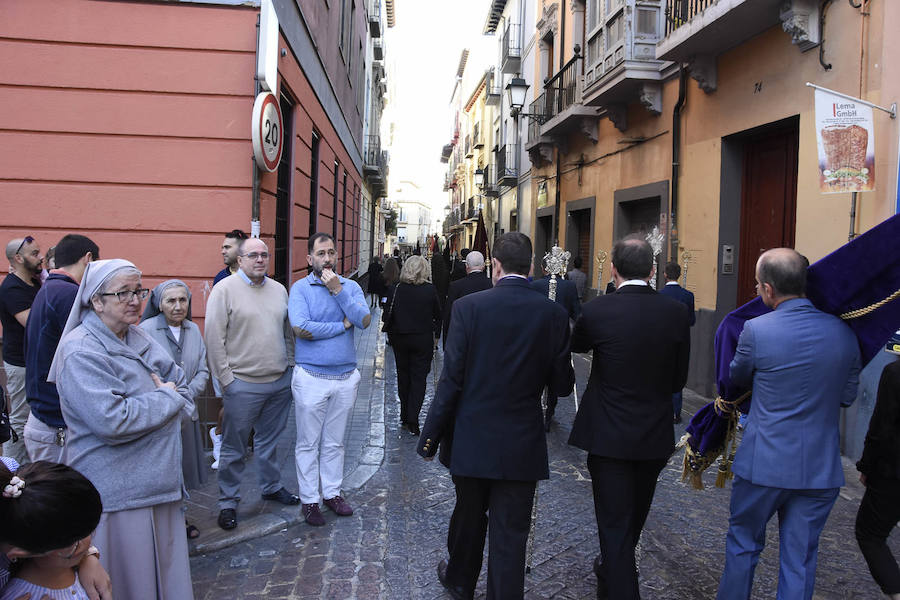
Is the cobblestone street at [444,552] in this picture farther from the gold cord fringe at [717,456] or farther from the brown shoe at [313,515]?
the gold cord fringe at [717,456]

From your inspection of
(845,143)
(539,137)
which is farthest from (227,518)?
(539,137)

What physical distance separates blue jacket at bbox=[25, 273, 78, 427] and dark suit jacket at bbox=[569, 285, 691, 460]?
2.80 metres

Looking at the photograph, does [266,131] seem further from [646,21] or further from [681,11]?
[646,21]

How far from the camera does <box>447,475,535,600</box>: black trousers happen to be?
3325 mm

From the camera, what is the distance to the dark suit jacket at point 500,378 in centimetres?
333

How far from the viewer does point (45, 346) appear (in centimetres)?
370

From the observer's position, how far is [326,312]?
484cm

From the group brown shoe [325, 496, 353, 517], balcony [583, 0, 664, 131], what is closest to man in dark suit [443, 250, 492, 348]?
brown shoe [325, 496, 353, 517]

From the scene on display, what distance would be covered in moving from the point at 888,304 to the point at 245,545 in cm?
393

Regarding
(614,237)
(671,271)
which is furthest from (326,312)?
(614,237)

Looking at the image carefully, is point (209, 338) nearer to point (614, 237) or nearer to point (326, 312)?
point (326, 312)

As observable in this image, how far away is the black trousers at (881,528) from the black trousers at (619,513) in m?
1.04

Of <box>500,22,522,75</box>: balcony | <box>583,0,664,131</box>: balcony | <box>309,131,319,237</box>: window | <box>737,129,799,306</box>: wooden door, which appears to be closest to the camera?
<box>737,129,799,306</box>: wooden door

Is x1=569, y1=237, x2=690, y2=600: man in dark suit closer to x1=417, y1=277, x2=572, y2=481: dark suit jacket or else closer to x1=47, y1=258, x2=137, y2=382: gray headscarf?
x1=417, y1=277, x2=572, y2=481: dark suit jacket
